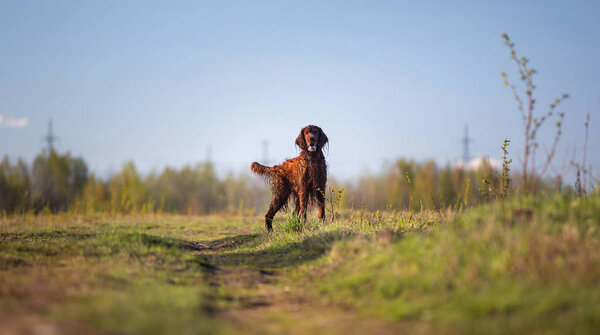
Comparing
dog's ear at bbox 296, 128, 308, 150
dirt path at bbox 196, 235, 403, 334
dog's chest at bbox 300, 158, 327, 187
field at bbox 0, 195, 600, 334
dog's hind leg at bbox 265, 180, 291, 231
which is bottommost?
dirt path at bbox 196, 235, 403, 334

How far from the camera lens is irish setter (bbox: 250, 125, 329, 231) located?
909cm

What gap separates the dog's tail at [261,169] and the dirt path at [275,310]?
13.5 feet

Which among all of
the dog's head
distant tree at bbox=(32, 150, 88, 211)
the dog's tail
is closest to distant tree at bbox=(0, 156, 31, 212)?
distant tree at bbox=(32, 150, 88, 211)

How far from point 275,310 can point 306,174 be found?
489 centimetres

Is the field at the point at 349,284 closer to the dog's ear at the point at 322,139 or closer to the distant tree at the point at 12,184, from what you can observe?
the dog's ear at the point at 322,139

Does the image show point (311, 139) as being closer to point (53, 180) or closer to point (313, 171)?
point (313, 171)

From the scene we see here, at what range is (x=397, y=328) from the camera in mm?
3670

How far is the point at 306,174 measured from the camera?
30.1 ft

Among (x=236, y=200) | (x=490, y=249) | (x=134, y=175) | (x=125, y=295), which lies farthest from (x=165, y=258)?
(x=236, y=200)

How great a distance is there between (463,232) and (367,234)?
92.0 inches

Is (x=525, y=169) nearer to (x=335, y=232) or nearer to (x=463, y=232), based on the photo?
(x=463, y=232)

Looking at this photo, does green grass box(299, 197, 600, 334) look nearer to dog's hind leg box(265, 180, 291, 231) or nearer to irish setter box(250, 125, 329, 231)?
irish setter box(250, 125, 329, 231)

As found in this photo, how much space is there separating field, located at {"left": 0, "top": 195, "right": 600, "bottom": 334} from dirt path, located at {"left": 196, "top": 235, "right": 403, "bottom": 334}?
2 cm

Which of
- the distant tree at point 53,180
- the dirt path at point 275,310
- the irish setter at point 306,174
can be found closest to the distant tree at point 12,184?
the distant tree at point 53,180
